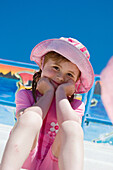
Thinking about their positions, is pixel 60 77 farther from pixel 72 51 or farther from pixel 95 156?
pixel 95 156

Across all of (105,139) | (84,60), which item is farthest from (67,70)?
(105,139)

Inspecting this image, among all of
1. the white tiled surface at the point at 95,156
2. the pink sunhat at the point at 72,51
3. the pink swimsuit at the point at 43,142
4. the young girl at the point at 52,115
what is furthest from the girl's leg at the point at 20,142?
the white tiled surface at the point at 95,156

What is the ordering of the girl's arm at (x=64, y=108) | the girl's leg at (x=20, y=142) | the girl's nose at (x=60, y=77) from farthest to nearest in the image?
the girl's nose at (x=60, y=77)
the girl's arm at (x=64, y=108)
the girl's leg at (x=20, y=142)

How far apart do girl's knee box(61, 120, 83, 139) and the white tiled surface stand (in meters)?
0.54

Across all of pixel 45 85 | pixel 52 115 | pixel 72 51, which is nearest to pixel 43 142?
pixel 52 115

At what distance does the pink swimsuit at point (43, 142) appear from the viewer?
2.69 ft

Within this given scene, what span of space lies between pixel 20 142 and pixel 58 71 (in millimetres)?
439

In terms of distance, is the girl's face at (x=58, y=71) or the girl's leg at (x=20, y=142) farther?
the girl's face at (x=58, y=71)

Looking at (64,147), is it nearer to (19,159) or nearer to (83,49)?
(19,159)

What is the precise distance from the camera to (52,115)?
93 cm

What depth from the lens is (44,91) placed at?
2.95 feet

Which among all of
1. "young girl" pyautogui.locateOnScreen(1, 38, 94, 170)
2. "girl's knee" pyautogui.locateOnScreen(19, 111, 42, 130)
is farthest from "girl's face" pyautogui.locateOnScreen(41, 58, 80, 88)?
"girl's knee" pyautogui.locateOnScreen(19, 111, 42, 130)

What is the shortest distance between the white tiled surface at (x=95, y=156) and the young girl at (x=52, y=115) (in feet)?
1.09

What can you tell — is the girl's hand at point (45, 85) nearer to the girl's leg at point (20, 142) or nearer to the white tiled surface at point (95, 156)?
the girl's leg at point (20, 142)
